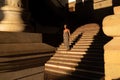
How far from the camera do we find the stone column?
241 centimetres

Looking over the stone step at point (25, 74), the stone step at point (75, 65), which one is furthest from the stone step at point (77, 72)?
the stone step at point (25, 74)

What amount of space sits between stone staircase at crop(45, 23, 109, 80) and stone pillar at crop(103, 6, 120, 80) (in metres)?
5.45

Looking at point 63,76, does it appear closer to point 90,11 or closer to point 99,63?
point 99,63

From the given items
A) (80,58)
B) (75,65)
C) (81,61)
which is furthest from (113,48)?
(80,58)

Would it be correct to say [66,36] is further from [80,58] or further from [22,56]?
[22,56]

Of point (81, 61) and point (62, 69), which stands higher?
point (81, 61)

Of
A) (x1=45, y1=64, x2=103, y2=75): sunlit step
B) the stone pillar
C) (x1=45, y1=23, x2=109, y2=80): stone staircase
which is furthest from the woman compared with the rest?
the stone pillar

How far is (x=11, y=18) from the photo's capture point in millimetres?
2428

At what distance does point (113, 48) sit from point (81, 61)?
7.60 m

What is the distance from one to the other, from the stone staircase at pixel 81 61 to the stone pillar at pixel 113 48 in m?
5.45

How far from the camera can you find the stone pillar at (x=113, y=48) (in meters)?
2.55

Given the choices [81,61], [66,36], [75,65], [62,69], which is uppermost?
[66,36]

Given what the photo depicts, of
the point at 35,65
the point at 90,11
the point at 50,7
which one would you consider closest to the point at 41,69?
the point at 35,65

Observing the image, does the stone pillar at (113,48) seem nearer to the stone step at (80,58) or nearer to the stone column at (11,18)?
the stone column at (11,18)
